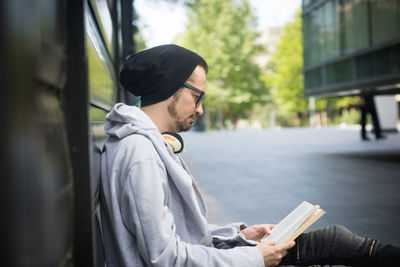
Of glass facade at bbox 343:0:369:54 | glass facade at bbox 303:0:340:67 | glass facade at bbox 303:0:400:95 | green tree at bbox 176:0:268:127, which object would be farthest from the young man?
green tree at bbox 176:0:268:127

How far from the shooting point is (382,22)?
10281 mm

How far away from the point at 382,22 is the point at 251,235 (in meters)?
9.64

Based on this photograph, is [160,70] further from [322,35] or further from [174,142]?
[322,35]

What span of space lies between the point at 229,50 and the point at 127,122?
121 feet

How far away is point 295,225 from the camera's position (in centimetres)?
190

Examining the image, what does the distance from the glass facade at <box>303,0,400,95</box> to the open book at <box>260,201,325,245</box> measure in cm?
848

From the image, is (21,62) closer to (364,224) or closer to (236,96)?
(364,224)

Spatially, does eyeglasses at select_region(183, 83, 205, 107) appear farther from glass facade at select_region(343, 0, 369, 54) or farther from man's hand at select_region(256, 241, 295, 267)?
glass facade at select_region(343, 0, 369, 54)

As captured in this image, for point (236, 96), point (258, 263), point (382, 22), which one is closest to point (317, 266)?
point (258, 263)

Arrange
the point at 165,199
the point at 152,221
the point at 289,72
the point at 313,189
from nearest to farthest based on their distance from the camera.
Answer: the point at 152,221 < the point at 165,199 < the point at 313,189 < the point at 289,72

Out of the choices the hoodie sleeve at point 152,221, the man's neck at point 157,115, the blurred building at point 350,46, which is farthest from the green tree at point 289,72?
the hoodie sleeve at point 152,221

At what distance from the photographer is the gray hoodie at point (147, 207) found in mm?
1417

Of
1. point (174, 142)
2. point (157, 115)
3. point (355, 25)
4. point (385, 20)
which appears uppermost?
point (355, 25)

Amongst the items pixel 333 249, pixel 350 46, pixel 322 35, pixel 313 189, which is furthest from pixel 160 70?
pixel 322 35
